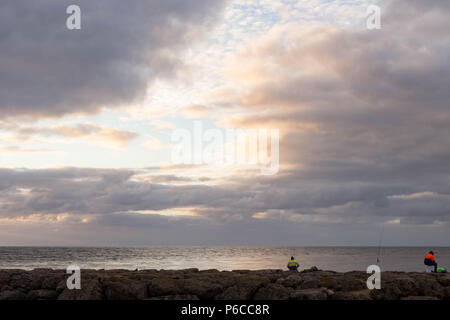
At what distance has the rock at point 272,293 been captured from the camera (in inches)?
569

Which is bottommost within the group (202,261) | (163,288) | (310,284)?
(202,261)

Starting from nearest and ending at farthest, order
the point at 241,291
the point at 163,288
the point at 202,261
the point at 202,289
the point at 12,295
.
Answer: the point at 241,291
the point at 163,288
the point at 202,289
the point at 12,295
the point at 202,261

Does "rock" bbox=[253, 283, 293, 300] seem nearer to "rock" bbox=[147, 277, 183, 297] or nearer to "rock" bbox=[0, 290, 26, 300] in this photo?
"rock" bbox=[147, 277, 183, 297]

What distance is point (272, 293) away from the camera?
48.0 feet

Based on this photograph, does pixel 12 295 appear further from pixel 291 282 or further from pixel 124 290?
pixel 291 282

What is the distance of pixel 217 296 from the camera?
49.1 feet

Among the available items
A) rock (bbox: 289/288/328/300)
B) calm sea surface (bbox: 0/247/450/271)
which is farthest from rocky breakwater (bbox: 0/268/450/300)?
calm sea surface (bbox: 0/247/450/271)

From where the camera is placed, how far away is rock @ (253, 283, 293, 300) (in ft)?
47.4

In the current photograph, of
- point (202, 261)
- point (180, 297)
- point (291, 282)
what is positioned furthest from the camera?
point (202, 261)

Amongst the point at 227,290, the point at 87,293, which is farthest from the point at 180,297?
the point at 87,293

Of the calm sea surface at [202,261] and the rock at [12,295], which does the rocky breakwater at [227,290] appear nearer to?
the rock at [12,295]

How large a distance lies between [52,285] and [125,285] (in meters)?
4.56
